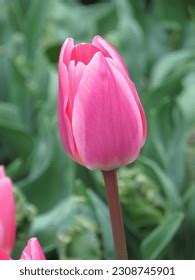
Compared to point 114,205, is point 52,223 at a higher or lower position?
lower

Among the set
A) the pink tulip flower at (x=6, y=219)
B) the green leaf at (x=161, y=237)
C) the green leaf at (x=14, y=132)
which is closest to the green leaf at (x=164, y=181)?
the green leaf at (x=161, y=237)

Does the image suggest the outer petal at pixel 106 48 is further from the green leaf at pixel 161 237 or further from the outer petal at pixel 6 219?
Result: the green leaf at pixel 161 237

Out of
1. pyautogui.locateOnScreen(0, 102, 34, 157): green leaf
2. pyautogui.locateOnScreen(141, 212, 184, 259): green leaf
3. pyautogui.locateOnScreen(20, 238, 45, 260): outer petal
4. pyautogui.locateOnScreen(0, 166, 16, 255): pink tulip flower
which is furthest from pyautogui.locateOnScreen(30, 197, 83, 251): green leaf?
pyautogui.locateOnScreen(20, 238, 45, 260): outer petal

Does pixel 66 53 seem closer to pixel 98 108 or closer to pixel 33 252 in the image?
pixel 98 108

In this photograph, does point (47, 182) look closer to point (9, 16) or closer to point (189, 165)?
point (189, 165)

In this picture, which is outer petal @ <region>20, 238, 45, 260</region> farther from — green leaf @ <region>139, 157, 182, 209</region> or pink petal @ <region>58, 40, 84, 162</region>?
green leaf @ <region>139, 157, 182, 209</region>

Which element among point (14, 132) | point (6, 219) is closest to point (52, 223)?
point (14, 132)

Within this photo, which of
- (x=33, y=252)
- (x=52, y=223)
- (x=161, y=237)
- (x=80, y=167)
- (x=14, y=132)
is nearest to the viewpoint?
(x=33, y=252)

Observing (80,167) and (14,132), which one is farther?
(14,132)
